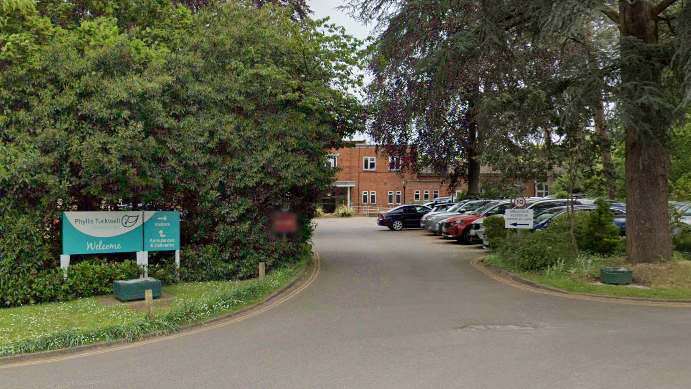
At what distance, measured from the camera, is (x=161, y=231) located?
1295 centimetres

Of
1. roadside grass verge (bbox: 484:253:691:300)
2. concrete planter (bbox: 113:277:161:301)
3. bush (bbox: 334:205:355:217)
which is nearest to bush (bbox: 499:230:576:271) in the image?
roadside grass verge (bbox: 484:253:691:300)

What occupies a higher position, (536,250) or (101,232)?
(101,232)

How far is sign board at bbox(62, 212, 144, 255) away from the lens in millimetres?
11773

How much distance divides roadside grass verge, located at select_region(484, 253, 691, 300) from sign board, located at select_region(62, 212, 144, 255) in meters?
9.68

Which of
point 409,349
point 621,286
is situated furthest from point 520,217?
point 409,349

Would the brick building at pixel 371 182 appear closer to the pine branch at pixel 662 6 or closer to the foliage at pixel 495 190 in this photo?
the foliage at pixel 495 190

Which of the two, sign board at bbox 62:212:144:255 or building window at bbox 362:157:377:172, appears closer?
sign board at bbox 62:212:144:255

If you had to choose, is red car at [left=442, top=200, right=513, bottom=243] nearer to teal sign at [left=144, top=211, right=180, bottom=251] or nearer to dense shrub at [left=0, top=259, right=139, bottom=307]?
teal sign at [left=144, top=211, right=180, bottom=251]

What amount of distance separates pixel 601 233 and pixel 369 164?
43221 millimetres

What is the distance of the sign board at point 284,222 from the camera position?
1473 centimetres

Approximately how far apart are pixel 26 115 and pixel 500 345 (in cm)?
1009

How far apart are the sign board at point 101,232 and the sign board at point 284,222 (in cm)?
355

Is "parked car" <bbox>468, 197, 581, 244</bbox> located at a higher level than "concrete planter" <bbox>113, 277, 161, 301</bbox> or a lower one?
higher

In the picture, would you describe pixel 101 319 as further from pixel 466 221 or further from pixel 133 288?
pixel 466 221
